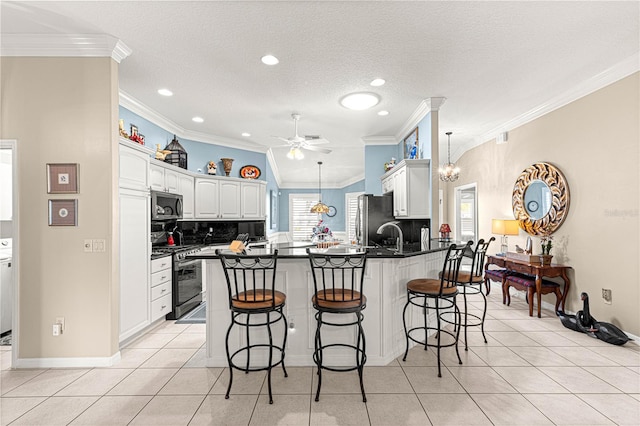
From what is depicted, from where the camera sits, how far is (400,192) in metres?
4.86

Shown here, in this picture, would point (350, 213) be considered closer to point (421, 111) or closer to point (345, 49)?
point (421, 111)

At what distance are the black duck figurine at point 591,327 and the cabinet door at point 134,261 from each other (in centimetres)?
500

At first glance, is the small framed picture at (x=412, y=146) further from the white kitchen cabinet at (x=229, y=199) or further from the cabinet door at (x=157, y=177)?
the cabinet door at (x=157, y=177)

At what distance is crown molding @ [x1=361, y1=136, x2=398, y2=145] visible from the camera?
245 inches

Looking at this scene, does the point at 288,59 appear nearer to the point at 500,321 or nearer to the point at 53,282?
the point at 53,282

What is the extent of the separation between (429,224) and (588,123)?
2250 mm

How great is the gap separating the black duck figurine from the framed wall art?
111 inches

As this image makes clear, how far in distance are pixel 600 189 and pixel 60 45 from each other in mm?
5853

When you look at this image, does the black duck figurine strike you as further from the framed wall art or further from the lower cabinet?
the lower cabinet

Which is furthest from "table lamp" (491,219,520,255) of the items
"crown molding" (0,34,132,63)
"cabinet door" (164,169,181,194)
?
"crown molding" (0,34,132,63)

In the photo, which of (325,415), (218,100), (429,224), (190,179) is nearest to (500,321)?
(429,224)

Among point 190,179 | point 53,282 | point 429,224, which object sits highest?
point 190,179

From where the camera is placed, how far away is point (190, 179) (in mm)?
5547

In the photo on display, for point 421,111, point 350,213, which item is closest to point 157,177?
point 421,111
